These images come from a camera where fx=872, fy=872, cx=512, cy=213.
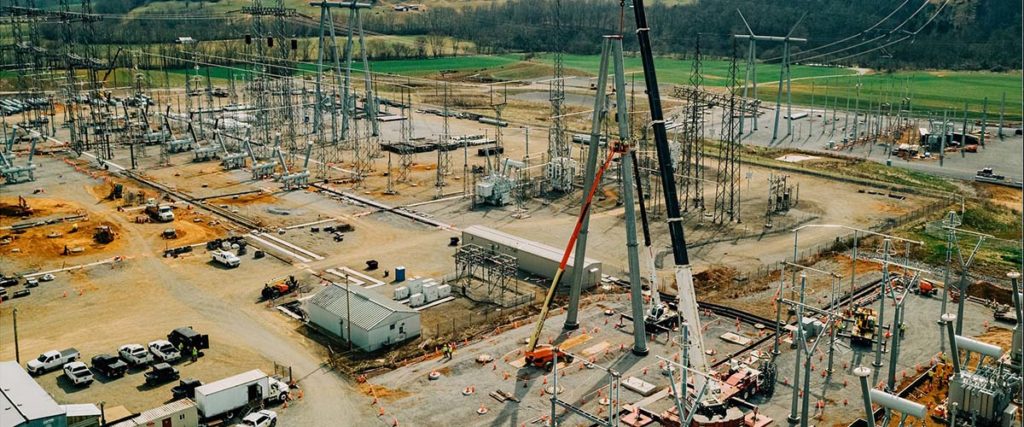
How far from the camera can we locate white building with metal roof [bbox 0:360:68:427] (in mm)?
21797

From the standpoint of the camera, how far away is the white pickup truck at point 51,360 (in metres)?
27.4

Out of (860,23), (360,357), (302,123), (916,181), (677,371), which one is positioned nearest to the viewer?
(677,371)

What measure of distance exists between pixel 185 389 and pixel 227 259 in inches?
511

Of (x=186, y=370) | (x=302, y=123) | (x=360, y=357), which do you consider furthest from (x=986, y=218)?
(x=302, y=123)

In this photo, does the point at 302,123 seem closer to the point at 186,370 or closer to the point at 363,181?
the point at 363,181

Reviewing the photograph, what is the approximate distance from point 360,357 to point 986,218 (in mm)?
34151

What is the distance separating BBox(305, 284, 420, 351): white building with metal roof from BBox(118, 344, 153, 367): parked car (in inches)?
230

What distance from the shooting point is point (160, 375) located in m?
27.0

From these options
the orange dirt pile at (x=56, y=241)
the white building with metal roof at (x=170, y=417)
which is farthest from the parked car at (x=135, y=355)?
the orange dirt pile at (x=56, y=241)

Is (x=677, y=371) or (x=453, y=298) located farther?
(x=453, y=298)

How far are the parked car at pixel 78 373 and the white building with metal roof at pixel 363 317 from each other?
25.3 feet

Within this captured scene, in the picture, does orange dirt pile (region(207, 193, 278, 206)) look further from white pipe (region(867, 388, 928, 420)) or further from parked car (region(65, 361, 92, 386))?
white pipe (region(867, 388, 928, 420))

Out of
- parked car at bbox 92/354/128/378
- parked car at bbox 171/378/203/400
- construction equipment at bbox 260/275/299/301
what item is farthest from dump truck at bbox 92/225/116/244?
parked car at bbox 171/378/203/400

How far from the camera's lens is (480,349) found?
1158 inches
